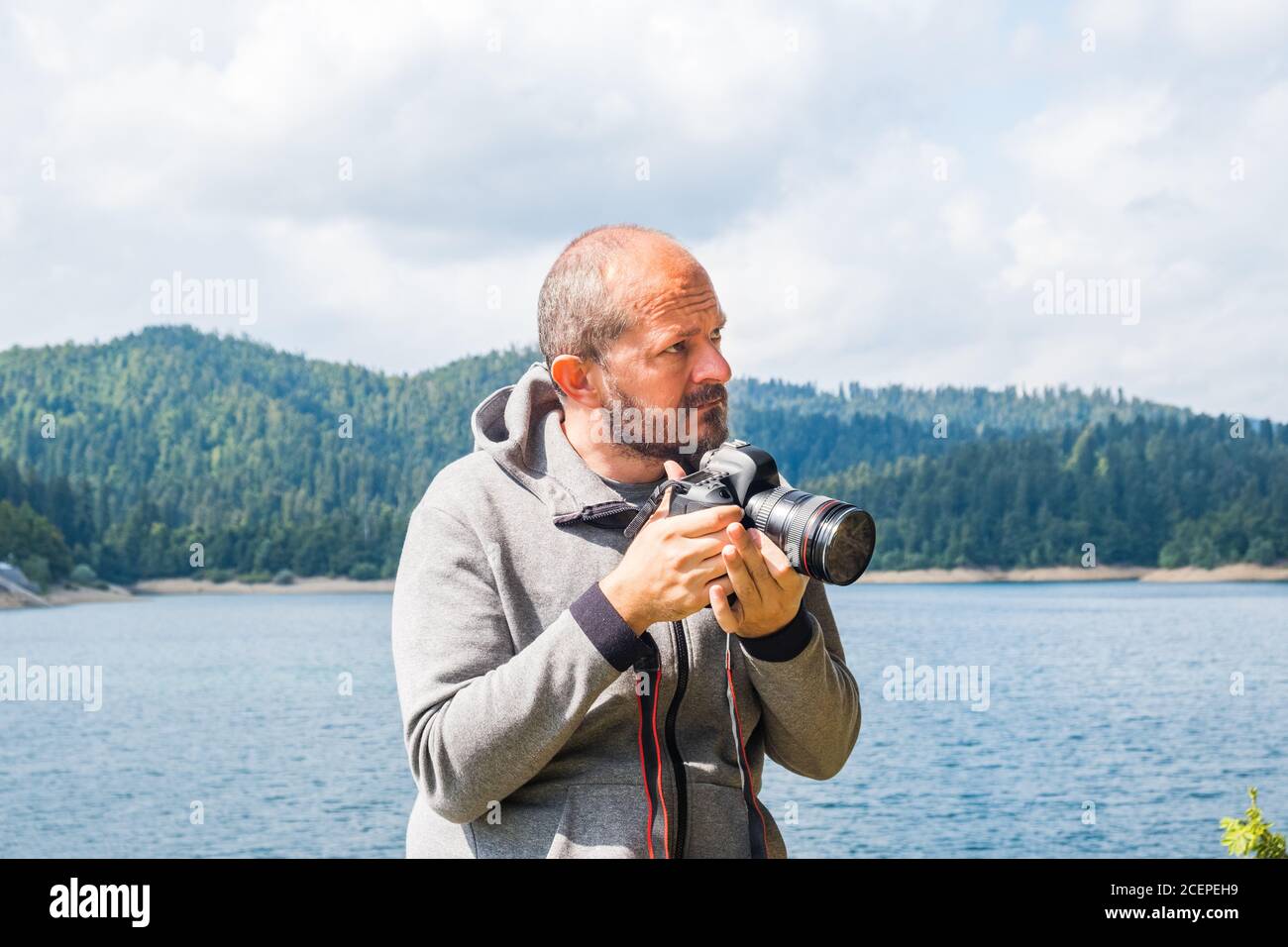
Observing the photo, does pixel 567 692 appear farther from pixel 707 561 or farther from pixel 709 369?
pixel 709 369

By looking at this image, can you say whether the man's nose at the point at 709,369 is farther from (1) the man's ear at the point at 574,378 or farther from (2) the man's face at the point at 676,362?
(1) the man's ear at the point at 574,378

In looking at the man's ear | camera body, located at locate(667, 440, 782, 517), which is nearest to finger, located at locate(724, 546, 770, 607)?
camera body, located at locate(667, 440, 782, 517)

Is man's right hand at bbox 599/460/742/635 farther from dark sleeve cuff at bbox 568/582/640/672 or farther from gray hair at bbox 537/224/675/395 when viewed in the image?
gray hair at bbox 537/224/675/395

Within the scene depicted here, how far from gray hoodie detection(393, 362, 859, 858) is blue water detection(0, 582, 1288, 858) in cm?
1548

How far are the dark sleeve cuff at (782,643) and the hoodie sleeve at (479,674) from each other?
0.81 ft

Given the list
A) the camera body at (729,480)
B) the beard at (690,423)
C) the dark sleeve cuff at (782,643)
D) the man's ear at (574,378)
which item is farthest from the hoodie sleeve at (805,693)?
the man's ear at (574,378)

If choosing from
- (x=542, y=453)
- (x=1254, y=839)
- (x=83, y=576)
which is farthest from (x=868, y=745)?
(x=83, y=576)

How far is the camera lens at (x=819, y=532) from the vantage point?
2.08 m

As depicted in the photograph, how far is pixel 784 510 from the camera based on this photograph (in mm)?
2162

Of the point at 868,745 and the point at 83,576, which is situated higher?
the point at 83,576

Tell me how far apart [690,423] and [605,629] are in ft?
1.54

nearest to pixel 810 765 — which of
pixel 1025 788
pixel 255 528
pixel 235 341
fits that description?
pixel 1025 788
